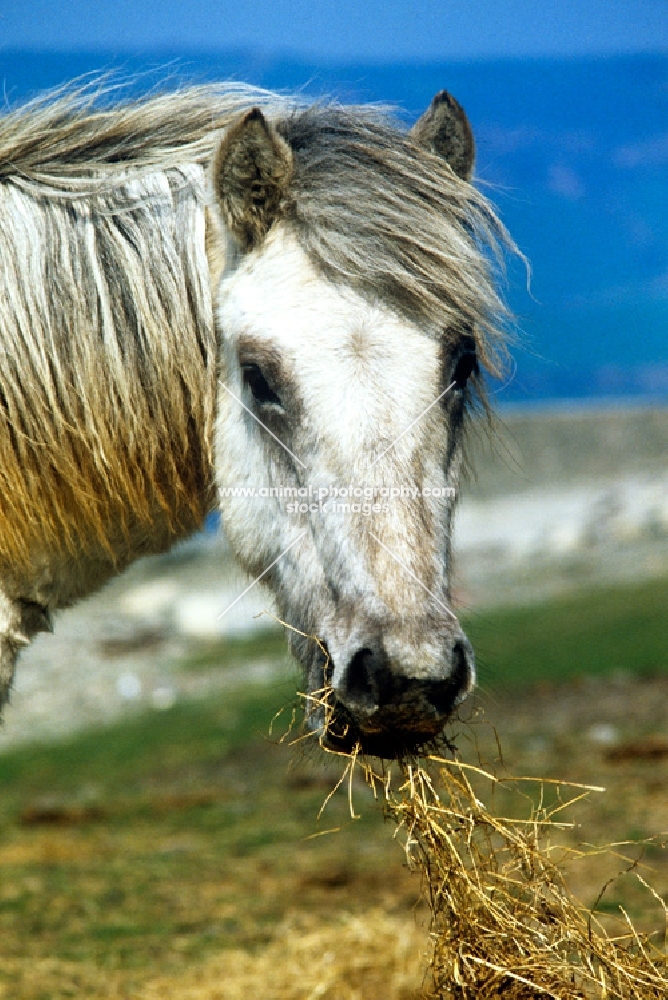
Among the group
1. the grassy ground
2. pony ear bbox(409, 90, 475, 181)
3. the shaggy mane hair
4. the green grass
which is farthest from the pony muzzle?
the green grass

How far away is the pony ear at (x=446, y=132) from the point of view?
2.75m

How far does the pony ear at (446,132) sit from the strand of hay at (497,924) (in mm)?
1743

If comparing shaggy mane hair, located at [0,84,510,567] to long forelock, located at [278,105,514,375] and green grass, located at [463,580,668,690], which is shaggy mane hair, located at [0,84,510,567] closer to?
long forelock, located at [278,105,514,375]

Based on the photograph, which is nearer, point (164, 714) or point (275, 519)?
point (275, 519)

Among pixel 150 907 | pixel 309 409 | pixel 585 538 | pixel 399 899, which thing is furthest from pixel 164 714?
pixel 585 538

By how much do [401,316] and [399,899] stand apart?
11.0ft

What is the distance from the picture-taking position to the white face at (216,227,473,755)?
2178 millimetres

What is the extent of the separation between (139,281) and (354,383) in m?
0.71

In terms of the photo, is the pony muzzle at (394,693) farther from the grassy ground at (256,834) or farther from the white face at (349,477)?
the grassy ground at (256,834)

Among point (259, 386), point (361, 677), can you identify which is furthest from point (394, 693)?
point (259, 386)

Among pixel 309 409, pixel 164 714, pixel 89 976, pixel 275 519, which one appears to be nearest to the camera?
pixel 309 409

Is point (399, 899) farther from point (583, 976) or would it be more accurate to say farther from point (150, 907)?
point (583, 976)

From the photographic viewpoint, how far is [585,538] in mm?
15906

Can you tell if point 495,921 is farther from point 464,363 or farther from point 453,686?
point 464,363
